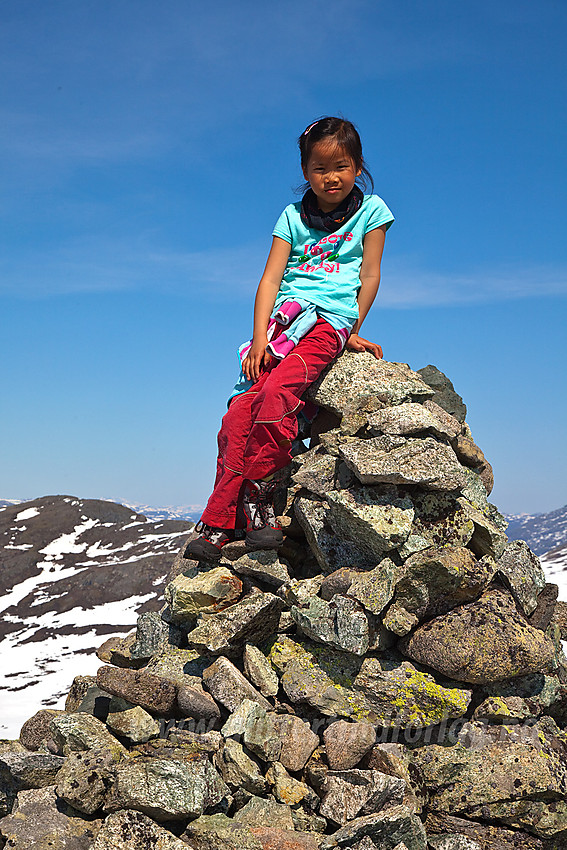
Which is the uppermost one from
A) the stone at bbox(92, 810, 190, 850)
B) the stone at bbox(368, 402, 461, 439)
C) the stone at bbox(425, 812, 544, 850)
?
the stone at bbox(368, 402, 461, 439)

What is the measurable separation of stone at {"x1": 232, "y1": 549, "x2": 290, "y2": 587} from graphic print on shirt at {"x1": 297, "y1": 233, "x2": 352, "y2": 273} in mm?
3265

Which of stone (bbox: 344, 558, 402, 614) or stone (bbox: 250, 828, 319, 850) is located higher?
stone (bbox: 344, 558, 402, 614)

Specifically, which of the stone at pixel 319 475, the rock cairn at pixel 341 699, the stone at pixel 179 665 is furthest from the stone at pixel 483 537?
the stone at pixel 179 665

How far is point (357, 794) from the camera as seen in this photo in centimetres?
543

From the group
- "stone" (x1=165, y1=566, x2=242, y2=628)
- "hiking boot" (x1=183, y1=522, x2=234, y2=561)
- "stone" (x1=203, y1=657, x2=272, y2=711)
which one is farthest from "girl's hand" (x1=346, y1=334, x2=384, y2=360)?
"stone" (x1=203, y1=657, x2=272, y2=711)

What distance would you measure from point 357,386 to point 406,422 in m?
0.91

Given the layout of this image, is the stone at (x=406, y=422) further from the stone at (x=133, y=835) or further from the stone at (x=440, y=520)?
the stone at (x=133, y=835)

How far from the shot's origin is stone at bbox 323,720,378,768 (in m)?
5.77

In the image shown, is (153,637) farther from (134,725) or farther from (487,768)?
(487,768)

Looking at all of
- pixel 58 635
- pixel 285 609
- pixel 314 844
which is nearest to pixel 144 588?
pixel 58 635

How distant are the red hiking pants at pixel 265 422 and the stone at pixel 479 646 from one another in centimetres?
228

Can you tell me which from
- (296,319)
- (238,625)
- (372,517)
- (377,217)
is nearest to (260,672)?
(238,625)

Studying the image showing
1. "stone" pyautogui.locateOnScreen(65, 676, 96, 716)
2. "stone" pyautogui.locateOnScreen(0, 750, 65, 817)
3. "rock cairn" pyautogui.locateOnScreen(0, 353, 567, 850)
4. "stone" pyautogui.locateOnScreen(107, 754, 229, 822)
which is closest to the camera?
"stone" pyautogui.locateOnScreen(107, 754, 229, 822)

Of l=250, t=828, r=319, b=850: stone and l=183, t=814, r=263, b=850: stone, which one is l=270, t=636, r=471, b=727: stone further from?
l=183, t=814, r=263, b=850: stone
